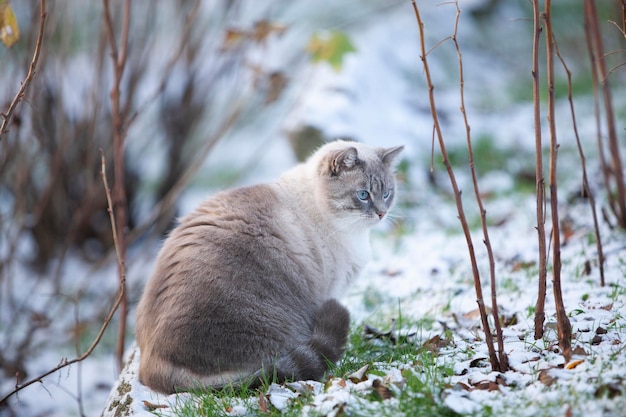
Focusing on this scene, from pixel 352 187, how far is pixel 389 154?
0.37 meters

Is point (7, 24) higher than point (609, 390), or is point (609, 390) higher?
point (7, 24)

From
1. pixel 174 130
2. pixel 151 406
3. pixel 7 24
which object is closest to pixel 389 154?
pixel 151 406

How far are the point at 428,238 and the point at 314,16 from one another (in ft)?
16.1

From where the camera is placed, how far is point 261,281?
112 inches

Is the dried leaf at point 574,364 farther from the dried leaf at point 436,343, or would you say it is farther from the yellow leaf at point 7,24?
the yellow leaf at point 7,24

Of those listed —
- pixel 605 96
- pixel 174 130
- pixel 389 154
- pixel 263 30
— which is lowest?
pixel 389 154

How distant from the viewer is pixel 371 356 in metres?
2.95

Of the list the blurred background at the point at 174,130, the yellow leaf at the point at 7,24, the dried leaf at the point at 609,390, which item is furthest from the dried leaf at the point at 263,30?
the dried leaf at the point at 609,390

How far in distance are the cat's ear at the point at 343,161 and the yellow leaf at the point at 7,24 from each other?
1.58m

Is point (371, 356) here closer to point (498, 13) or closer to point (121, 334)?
point (121, 334)

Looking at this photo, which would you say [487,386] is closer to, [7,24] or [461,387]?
[461,387]

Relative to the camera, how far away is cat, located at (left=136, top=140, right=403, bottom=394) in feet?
8.68

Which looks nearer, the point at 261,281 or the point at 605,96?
the point at 261,281

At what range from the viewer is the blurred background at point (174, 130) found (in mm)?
4785
